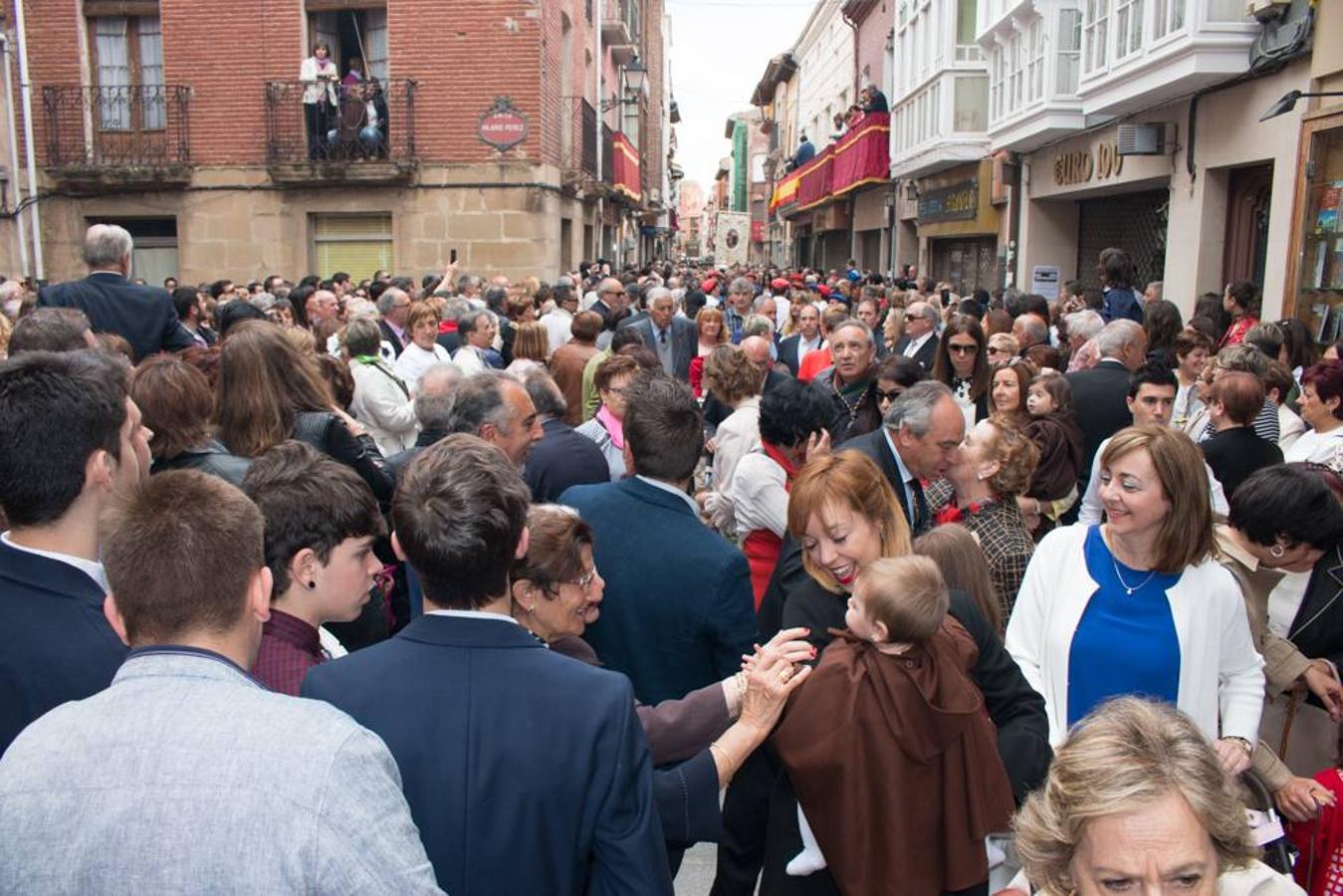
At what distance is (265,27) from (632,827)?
1612 cm

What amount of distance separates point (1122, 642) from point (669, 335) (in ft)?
22.6

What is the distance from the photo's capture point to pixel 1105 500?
323 cm

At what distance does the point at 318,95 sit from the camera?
1533 cm

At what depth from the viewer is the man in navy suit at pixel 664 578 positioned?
3.16m

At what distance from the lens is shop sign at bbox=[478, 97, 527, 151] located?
51.2ft

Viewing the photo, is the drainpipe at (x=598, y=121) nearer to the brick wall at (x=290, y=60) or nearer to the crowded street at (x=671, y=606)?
the brick wall at (x=290, y=60)

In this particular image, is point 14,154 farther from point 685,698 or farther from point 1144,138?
point 685,698

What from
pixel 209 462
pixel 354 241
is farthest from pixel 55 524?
pixel 354 241

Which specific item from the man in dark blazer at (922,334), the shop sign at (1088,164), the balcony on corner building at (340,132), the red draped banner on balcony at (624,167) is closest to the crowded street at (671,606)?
the man in dark blazer at (922,334)

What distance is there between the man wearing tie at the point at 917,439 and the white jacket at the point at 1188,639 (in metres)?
0.88

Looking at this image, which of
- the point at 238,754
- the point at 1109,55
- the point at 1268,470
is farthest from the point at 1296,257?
the point at 238,754

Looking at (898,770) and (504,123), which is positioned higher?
(504,123)

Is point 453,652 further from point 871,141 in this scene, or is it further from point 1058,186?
point 871,141

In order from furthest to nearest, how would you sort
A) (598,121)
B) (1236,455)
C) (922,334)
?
(598,121) → (922,334) → (1236,455)
